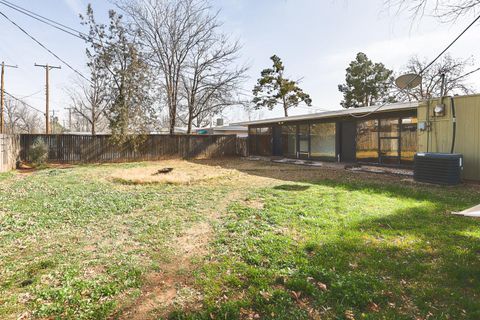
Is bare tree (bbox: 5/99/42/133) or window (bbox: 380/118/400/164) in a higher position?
bare tree (bbox: 5/99/42/133)

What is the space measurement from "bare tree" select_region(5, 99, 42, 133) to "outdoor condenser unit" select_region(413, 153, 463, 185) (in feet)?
144

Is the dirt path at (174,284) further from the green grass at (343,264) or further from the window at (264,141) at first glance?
the window at (264,141)

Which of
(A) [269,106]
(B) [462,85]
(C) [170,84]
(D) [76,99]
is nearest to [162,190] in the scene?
(C) [170,84]

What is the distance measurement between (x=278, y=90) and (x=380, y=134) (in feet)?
45.6

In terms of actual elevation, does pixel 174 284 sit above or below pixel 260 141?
below

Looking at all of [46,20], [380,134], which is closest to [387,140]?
[380,134]

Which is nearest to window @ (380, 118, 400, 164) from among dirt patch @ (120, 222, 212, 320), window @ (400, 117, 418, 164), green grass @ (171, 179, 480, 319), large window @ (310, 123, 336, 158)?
window @ (400, 117, 418, 164)

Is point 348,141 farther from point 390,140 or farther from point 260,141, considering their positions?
point 260,141

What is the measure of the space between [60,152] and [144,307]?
14126 mm

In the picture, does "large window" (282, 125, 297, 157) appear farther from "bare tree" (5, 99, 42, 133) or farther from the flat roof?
"bare tree" (5, 99, 42, 133)

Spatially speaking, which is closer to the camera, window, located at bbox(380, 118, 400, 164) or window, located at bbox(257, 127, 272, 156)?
window, located at bbox(380, 118, 400, 164)

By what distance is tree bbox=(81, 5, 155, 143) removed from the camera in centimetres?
1361

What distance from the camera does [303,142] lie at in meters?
14.1

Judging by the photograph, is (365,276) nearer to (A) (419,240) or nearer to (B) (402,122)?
(A) (419,240)
